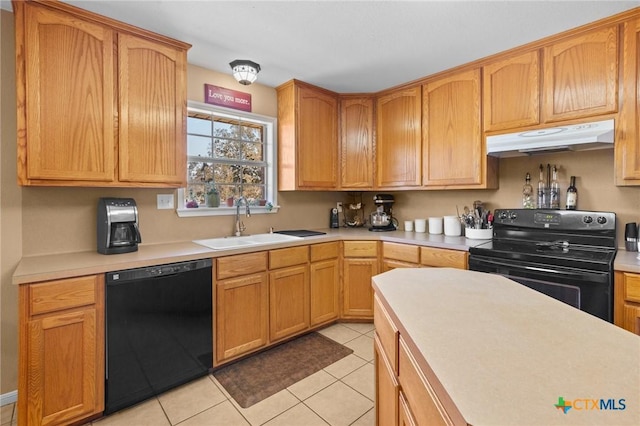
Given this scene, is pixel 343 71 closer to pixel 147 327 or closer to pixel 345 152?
pixel 345 152

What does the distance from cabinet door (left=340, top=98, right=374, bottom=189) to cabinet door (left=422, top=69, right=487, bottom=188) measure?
0.62 metres

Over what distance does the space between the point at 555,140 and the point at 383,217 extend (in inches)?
65.3

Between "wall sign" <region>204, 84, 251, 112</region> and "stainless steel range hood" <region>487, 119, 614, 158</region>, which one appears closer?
"stainless steel range hood" <region>487, 119, 614, 158</region>

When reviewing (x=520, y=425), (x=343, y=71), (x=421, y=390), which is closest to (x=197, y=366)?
(x=421, y=390)

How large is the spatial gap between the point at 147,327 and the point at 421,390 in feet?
5.72

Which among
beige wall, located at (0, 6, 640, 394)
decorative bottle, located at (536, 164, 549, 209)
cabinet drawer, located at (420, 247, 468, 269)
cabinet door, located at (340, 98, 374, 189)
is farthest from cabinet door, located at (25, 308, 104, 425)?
decorative bottle, located at (536, 164, 549, 209)

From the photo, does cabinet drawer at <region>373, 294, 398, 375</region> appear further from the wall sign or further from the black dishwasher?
the wall sign

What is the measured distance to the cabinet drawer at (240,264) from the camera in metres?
2.28

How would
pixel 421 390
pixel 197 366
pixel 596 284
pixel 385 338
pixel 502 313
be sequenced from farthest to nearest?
1. pixel 197 366
2. pixel 596 284
3. pixel 385 338
4. pixel 502 313
5. pixel 421 390

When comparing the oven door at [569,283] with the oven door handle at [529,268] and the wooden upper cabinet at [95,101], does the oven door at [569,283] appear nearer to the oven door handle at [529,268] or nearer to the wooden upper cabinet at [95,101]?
the oven door handle at [529,268]

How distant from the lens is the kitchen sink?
2.47 metres

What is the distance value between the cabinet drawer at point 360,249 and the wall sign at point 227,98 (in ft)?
5.41

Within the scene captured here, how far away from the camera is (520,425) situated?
0.52 m

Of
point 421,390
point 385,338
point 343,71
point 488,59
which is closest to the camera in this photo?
point 421,390
